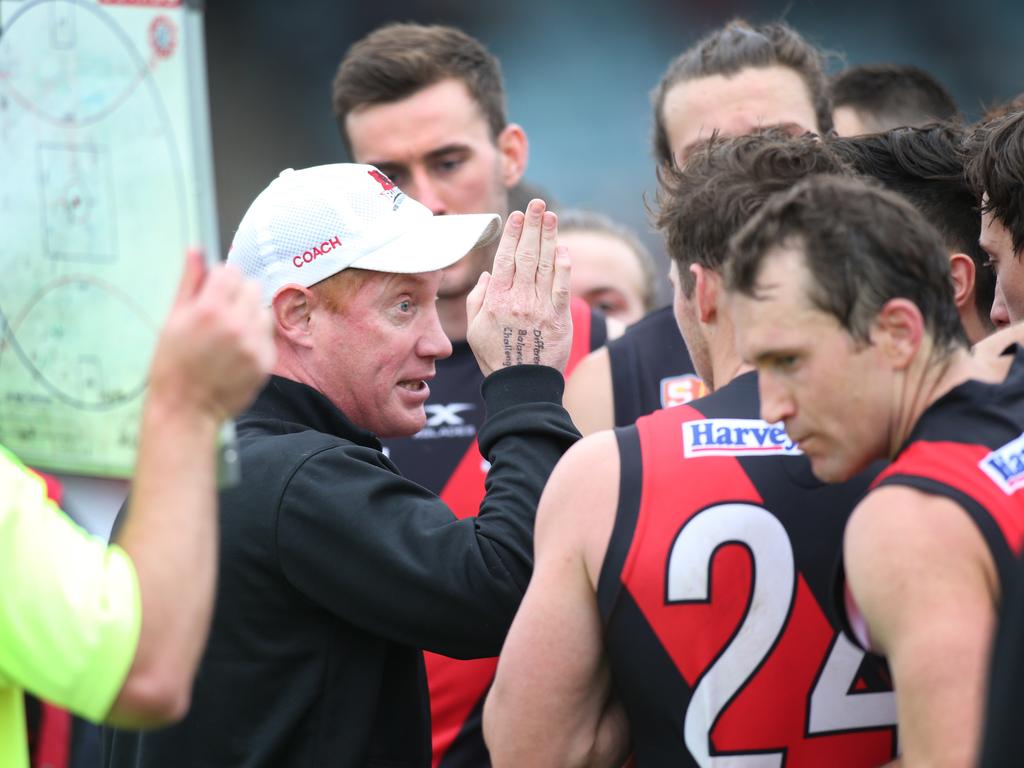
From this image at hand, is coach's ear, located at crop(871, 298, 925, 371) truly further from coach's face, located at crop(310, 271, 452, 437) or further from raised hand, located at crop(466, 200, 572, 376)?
coach's face, located at crop(310, 271, 452, 437)

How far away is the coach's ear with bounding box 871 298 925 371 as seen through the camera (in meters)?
1.87

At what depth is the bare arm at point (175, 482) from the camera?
1597mm

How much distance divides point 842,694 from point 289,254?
1.39 meters

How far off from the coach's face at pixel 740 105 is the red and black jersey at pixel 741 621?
199cm

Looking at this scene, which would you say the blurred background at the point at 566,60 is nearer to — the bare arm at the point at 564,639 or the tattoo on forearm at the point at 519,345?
the tattoo on forearm at the point at 519,345

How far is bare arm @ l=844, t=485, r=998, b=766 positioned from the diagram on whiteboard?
1.01 meters

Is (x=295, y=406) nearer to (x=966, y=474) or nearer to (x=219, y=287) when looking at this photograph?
(x=219, y=287)

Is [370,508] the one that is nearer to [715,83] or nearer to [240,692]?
[240,692]

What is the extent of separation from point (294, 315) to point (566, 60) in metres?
7.85

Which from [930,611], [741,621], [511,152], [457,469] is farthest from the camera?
[511,152]

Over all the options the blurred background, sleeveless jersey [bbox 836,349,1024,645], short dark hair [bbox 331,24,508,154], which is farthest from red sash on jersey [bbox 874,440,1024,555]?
the blurred background

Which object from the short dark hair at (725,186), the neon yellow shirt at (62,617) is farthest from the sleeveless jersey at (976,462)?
the neon yellow shirt at (62,617)

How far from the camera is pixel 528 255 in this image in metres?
2.71

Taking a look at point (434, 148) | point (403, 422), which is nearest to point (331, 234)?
point (403, 422)
